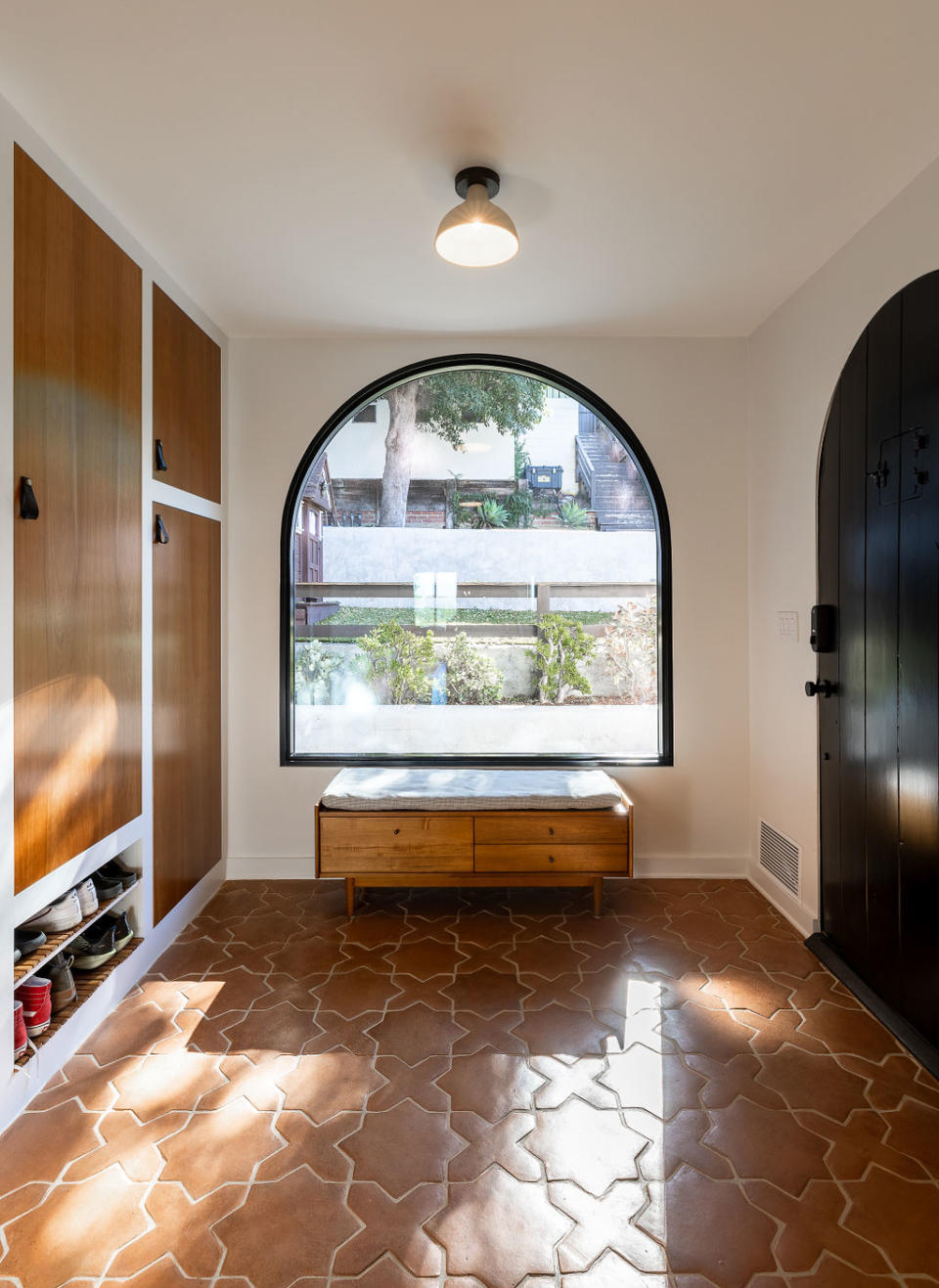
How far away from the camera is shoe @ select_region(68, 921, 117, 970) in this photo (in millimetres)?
2465

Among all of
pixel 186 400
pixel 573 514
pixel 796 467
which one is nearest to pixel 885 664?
pixel 796 467

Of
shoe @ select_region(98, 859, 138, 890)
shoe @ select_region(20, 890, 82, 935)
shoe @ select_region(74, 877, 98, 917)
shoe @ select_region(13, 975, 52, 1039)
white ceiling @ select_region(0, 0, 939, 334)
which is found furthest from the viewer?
shoe @ select_region(98, 859, 138, 890)

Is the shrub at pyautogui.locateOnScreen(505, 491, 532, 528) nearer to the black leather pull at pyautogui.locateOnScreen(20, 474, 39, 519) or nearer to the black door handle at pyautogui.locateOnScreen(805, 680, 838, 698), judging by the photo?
the black door handle at pyautogui.locateOnScreen(805, 680, 838, 698)

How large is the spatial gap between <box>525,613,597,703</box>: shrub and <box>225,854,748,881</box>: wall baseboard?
0.97m

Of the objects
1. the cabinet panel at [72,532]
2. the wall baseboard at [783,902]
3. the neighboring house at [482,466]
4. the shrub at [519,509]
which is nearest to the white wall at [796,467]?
the wall baseboard at [783,902]

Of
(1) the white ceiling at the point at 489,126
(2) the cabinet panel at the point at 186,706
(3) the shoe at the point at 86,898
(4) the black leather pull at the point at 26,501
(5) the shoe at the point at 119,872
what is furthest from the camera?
(2) the cabinet panel at the point at 186,706

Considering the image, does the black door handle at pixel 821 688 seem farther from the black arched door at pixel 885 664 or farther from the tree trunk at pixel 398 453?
the tree trunk at pixel 398 453

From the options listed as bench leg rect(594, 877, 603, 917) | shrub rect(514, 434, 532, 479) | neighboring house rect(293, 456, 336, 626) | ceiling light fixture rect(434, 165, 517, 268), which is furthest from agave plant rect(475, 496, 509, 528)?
bench leg rect(594, 877, 603, 917)

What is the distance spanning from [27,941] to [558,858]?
2038 mm

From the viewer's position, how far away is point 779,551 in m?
3.40

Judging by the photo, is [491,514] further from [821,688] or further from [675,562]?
[821,688]

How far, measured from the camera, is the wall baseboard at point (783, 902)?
309 cm

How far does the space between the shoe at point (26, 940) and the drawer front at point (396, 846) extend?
48.8 inches

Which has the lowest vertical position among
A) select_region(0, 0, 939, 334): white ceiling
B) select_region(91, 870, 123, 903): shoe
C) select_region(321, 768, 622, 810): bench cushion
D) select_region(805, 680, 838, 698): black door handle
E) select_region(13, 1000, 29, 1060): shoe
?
select_region(13, 1000, 29, 1060): shoe
